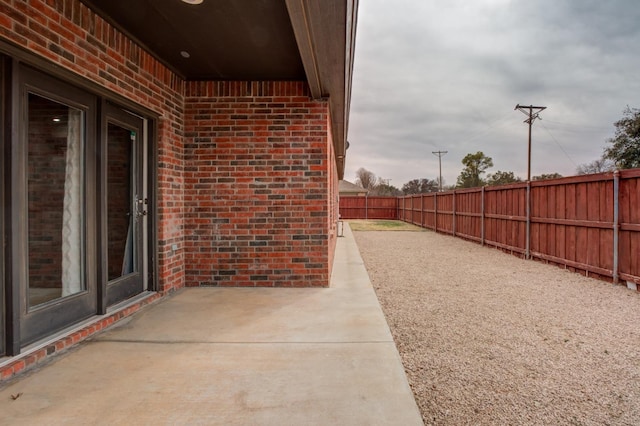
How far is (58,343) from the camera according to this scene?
2654 mm

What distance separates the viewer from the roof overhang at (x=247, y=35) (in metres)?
2.84

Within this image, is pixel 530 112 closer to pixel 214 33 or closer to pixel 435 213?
pixel 435 213

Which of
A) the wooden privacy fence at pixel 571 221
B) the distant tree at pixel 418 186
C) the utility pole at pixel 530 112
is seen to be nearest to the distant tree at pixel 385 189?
the distant tree at pixel 418 186

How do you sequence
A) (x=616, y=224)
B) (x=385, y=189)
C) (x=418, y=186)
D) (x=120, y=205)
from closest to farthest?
(x=120, y=205), (x=616, y=224), (x=385, y=189), (x=418, y=186)

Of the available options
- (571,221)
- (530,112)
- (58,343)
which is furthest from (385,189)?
(58,343)

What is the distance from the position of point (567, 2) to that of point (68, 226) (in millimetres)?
9231

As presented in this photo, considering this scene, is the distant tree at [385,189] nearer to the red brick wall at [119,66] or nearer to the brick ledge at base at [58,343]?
the red brick wall at [119,66]

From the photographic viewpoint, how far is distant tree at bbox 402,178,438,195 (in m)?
58.5

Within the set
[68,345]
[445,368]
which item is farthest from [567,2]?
[68,345]

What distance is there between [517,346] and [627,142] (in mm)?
24491

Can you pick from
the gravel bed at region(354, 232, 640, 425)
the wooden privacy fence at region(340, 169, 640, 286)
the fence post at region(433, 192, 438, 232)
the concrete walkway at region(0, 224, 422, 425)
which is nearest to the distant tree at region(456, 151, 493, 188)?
the fence post at region(433, 192, 438, 232)

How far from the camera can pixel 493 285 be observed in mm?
5516

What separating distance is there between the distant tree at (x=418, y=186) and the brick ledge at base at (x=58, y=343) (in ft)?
189

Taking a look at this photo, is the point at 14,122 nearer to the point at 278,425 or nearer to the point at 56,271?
the point at 56,271
